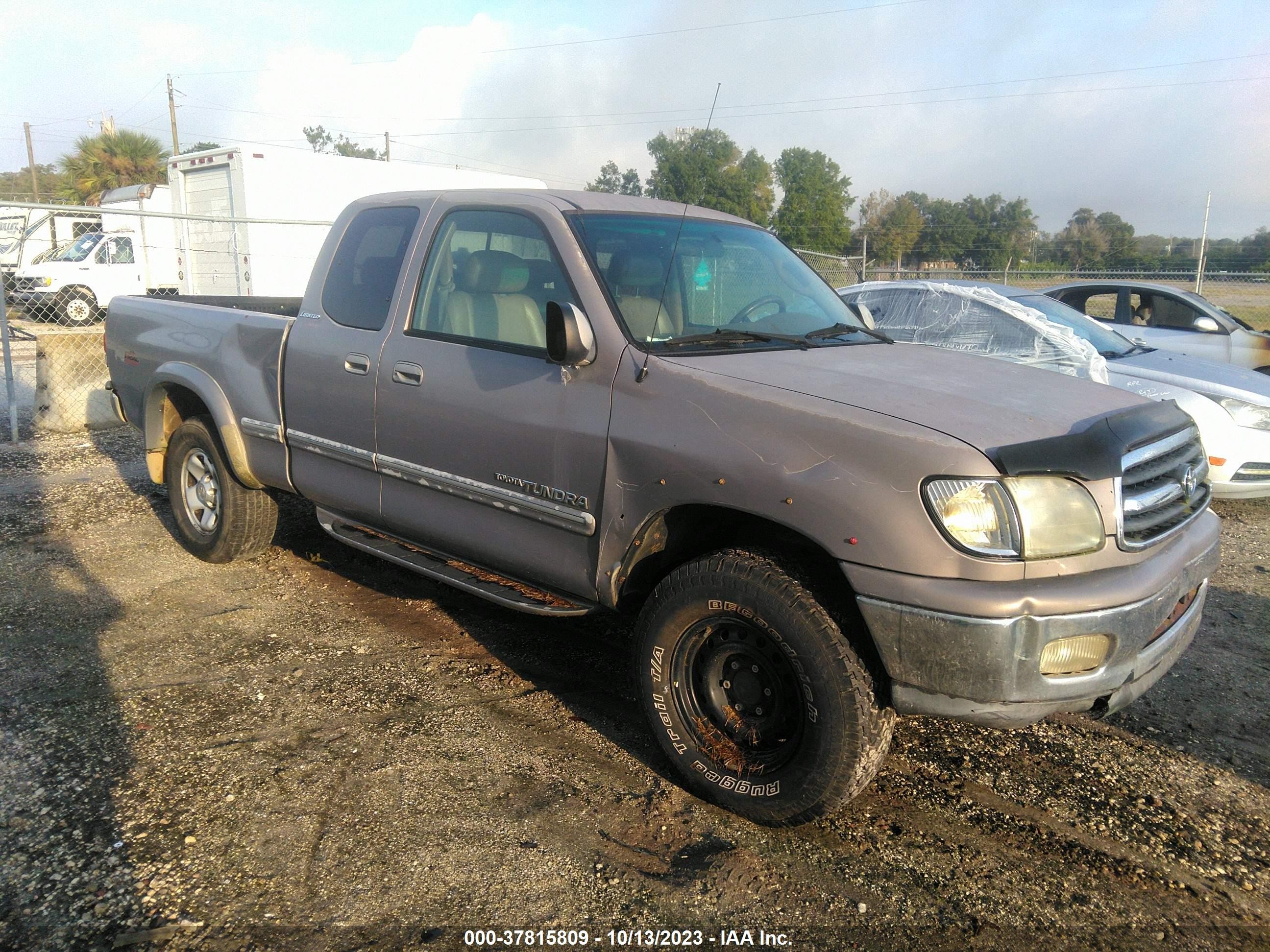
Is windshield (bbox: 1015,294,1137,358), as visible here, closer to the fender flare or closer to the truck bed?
the truck bed

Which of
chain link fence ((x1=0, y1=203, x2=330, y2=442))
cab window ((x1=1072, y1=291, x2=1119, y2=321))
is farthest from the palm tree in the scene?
cab window ((x1=1072, y1=291, x2=1119, y2=321))

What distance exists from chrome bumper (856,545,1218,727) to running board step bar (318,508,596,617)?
1.22 metres

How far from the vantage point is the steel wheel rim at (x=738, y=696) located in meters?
2.89

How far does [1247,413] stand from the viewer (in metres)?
6.62

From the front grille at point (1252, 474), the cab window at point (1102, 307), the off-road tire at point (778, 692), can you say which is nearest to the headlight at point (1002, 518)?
the off-road tire at point (778, 692)

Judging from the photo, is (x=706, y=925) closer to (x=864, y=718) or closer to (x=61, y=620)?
(x=864, y=718)

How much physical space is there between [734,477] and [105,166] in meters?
42.7

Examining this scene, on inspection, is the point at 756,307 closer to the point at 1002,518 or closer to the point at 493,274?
the point at 493,274

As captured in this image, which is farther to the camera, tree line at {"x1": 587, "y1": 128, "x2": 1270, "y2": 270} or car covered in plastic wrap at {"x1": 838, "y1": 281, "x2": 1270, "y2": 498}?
tree line at {"x1": 587, "y1": 128, "x2": 1270, "y2": 270}

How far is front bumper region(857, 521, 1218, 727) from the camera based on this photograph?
247 centimetres

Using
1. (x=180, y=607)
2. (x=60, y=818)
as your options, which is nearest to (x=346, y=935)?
(x=60, y=818)

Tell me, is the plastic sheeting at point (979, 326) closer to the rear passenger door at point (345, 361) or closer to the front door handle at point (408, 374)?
the rear passenger door at point (345, 361)

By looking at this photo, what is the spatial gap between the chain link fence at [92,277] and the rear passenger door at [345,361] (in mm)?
5117

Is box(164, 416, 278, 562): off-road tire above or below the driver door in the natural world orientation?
below
